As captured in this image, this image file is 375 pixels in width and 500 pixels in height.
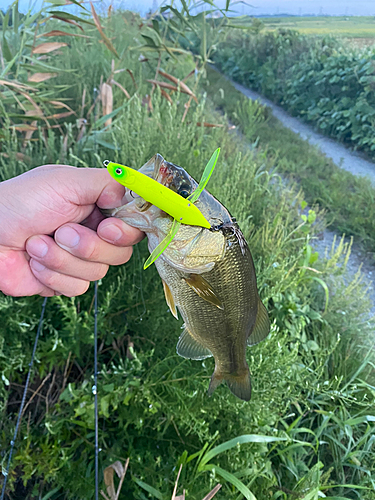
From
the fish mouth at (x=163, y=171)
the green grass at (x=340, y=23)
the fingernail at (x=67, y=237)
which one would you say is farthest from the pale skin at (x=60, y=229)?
the green grass at (x=340, y=23)

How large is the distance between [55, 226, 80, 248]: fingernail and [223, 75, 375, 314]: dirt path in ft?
6.94

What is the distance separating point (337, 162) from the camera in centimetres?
588

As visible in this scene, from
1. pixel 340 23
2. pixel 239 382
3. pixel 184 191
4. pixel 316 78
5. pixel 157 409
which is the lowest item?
pixel 157 409

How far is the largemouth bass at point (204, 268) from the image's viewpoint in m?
0.82

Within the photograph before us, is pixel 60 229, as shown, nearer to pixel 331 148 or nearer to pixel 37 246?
pixel 37 246

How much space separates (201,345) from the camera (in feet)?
3.53

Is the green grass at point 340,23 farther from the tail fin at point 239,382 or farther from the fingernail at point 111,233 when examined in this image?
the tail fin at point 239,382

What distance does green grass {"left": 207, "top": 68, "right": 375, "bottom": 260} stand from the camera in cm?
401

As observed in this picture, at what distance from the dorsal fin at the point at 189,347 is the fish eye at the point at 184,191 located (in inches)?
17.2

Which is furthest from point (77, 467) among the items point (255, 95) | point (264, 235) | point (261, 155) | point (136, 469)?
point (255, 95)

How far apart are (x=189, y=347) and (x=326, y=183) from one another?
180 inches

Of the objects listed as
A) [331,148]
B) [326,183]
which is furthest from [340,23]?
[326,183]

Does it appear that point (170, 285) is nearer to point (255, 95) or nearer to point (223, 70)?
point (255, 95)

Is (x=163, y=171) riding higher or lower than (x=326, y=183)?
higher
